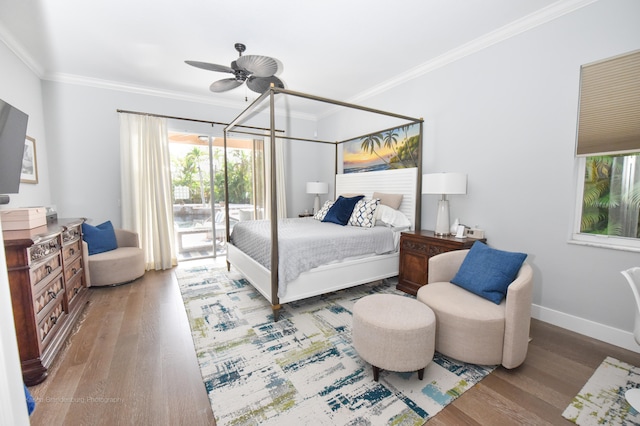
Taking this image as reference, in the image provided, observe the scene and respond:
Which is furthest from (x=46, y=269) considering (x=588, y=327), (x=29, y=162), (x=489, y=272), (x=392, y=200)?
(x=588, y=327)

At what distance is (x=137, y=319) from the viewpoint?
267 centimetres

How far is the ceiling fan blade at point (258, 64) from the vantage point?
239cm

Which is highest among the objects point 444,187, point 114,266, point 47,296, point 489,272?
point 444,187

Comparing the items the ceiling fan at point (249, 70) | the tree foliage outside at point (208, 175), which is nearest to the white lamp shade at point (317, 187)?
the tree foliage outside at point (208, 175)

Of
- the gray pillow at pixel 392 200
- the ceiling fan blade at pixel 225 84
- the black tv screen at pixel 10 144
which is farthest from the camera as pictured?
the gray pillow at pixel 392 200

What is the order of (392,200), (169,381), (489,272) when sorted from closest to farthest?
(169,381) < (489,272) < (392,200)

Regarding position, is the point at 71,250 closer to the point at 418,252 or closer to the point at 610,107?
the point at 418,252

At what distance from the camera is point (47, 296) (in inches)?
83.5

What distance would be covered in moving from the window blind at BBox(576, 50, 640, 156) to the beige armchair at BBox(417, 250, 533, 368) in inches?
49.2

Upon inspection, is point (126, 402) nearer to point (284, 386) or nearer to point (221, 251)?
point (284, 386)

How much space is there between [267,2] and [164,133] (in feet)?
9.45

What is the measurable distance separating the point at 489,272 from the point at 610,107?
166 centimetres

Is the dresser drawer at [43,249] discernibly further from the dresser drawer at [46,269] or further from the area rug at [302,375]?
the area rug at [302,375]

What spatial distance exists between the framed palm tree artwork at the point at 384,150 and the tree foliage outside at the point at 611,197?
5.78 ft
